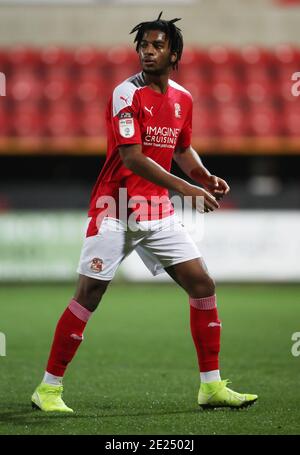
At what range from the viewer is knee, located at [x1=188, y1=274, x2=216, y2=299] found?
17.8 feet

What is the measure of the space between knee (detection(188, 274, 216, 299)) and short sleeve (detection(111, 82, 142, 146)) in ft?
2.82

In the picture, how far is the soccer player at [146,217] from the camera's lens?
5262 mm

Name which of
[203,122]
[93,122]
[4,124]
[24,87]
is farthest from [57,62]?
[203,122]

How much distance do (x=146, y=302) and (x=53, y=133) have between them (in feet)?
14.8

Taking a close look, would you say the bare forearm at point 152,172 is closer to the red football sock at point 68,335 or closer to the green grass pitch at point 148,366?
the red football sock at point 68,335

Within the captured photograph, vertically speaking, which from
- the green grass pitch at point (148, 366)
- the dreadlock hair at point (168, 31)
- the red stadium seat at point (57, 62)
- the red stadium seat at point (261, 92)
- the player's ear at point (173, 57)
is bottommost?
the green grass pitch at point (148, 366)

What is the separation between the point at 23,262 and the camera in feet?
42.8

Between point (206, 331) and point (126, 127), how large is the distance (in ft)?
4.14

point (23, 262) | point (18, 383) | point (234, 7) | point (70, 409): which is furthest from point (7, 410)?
point (234, 7)

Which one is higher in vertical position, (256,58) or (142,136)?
(256,58)

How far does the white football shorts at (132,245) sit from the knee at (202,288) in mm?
139

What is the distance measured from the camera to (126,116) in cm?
523

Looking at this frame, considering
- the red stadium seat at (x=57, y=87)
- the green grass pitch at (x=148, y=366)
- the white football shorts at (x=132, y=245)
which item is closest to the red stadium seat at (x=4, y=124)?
the red stadium seat at (x=57, y=87)

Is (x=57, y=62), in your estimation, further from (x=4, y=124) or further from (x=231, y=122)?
(x=231, y=122)
